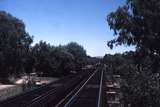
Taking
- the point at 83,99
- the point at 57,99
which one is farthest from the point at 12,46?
the point at 83,99

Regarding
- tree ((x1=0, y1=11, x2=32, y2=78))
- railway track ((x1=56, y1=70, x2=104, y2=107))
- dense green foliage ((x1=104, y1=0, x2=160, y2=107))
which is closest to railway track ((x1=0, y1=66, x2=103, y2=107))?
railway track ((x1=56, y1=70, x2=104, y2=107))

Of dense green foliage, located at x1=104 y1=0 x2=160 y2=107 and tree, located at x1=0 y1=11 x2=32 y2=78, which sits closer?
dense green foliage, located at x1=104 y1=0 x2=160 y2=107

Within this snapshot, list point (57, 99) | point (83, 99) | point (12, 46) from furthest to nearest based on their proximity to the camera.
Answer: point (12, 46)
point (57, 99)
point (83, 99)

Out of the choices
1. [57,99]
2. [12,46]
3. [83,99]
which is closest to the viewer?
[83,99]

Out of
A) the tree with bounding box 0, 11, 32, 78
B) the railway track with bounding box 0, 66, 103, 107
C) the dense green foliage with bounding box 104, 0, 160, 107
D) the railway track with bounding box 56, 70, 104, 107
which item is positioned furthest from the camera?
the tree with bounding box 0, 11, 32, 78

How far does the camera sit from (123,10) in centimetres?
3806

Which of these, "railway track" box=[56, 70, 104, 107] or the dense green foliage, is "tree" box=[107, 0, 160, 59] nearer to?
the dense green foliage

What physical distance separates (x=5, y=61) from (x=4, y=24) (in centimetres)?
692

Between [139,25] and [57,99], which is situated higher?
[139,25]

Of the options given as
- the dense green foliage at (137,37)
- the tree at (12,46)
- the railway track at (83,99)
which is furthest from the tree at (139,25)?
the tree at (12,46)

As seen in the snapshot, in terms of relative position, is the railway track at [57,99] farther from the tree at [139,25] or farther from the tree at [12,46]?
the tree at [12,46]

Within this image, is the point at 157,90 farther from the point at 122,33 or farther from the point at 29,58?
the point at 29,58

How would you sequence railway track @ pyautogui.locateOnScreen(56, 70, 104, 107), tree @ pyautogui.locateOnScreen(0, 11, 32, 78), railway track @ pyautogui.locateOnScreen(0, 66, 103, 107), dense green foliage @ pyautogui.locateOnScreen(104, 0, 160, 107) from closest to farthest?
dense green foliage @ pyautogui.locateOnScreen(104, 0, 160, 107), railway track @ pyautogui.locateOnScreen(0, 66, 103, 107), railway track @ pyautogui.locateOnScreen(56, 70, 104, 107), tree @ pyautogui.locateOnScreen(0, 11, 32, 78)

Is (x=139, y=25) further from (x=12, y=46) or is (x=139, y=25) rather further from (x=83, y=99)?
(x=12, y=46)
